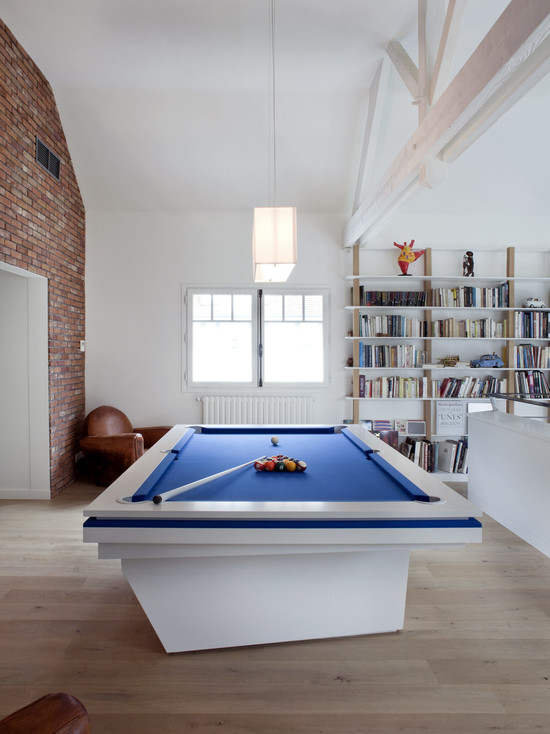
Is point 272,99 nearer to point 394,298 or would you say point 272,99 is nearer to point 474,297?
point 394,298

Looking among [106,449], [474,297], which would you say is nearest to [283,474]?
[106,449]

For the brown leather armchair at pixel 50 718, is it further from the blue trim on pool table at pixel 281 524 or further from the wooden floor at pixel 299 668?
the wooden floor at pixel 299 668

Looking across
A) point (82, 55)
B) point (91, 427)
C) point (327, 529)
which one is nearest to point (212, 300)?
point (91, 427)

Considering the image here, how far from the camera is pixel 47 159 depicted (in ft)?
13.0

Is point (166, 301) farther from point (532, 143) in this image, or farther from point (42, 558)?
point (532, 143)

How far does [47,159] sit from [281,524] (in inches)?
159

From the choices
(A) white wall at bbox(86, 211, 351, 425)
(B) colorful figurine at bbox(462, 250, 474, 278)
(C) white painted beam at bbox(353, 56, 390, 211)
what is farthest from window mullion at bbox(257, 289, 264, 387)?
(B) colorful figurine at bbox(462, 250, 474, 278)

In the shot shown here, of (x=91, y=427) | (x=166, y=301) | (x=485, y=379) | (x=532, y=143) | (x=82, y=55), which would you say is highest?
(x=82, y=55)

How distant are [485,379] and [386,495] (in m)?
3.68

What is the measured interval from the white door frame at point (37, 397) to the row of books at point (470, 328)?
4024 mm

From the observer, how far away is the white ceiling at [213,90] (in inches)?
120

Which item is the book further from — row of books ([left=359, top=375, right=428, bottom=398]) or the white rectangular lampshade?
the white rectangular lampshade

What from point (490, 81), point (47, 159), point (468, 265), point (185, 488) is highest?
point (47, 159)

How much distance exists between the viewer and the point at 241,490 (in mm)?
1813
